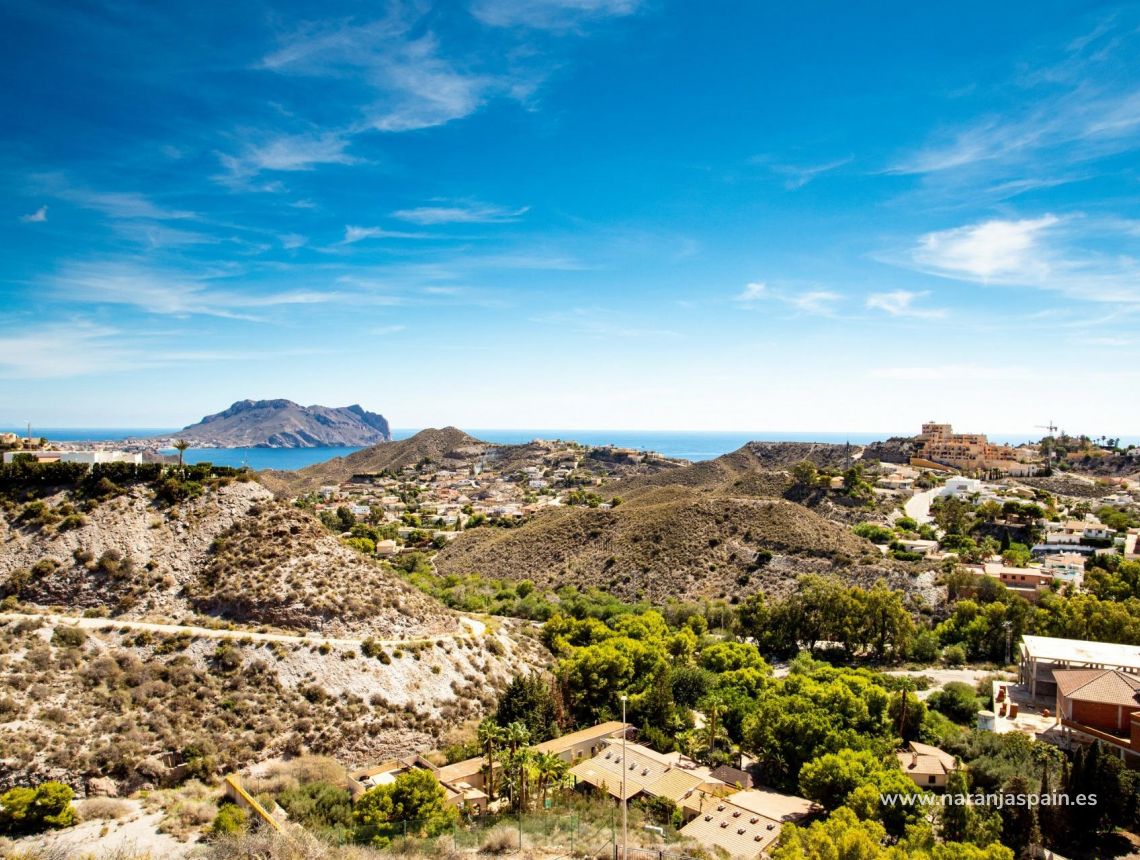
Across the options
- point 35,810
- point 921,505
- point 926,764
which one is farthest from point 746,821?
point 921,505

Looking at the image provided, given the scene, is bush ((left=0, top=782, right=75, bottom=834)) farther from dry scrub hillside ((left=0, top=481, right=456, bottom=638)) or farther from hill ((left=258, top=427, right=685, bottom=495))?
hill ((left=258, top=427, right=685, bottom=495))

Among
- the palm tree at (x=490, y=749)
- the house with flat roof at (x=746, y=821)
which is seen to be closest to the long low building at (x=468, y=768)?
the palm tree at (x=490, y=749)

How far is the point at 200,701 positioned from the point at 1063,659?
40917 millimetres

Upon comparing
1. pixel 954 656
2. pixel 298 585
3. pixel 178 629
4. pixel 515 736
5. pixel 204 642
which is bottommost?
pixel 954 656

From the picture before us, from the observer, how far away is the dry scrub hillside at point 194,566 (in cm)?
3225

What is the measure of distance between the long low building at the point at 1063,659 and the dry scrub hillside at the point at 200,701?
2862 centimetres

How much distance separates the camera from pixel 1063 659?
118 ft

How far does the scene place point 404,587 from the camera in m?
39.9

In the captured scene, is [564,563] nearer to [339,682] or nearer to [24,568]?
[339,682]

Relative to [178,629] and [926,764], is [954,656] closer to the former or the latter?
[926,764]

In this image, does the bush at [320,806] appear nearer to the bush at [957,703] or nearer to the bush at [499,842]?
the bush at [499,842]

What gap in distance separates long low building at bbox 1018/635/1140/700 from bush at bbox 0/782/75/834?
1649 inches

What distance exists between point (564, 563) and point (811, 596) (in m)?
28.9

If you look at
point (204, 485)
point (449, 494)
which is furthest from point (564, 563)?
point (449, 494)
